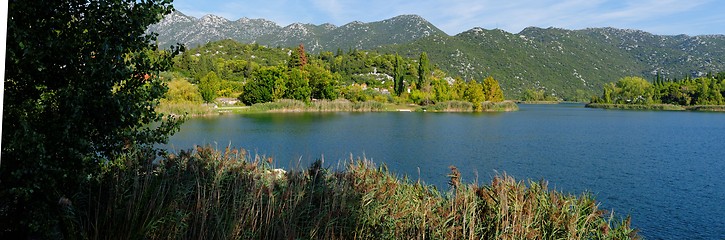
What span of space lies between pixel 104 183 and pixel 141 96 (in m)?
0.96

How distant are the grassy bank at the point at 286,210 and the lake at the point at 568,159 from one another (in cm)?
73

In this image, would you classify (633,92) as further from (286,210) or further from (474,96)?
(286,210)

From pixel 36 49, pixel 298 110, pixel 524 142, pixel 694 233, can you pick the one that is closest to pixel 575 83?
pixel 298 110

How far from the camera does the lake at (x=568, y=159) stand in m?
11.7

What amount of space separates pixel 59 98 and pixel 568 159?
19065mm

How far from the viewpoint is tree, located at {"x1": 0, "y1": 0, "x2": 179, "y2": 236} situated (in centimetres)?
354

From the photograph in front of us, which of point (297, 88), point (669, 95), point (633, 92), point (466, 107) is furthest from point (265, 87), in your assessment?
point (669, 95)

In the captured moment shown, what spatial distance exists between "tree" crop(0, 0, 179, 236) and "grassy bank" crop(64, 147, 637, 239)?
0.31m

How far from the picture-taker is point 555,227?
→ 16.7 feet

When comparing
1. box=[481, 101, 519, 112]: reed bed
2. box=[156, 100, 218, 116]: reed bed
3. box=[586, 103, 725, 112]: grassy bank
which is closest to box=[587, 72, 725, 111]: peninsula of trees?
box=[586, 103, 725, 112]: grassy bank

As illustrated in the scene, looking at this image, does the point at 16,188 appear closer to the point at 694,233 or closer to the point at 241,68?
the point at 694,233

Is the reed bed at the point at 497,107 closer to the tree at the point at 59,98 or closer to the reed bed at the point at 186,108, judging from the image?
the reed bed at the point at 186,108

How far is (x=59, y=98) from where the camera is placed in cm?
385

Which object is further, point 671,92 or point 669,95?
point 669,95
